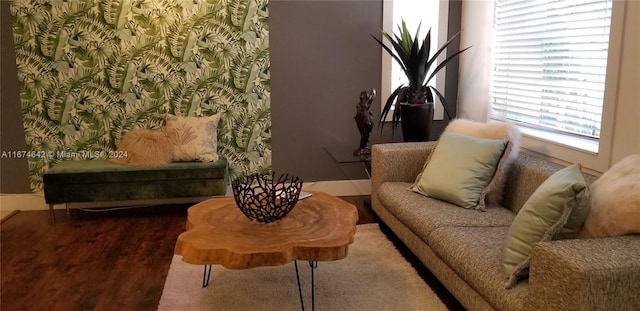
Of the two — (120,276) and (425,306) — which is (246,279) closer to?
(120,276)

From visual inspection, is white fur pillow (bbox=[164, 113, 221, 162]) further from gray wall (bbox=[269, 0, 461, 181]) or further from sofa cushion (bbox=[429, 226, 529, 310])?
sofa cushion (bbox=[429, 226, 529, 310])

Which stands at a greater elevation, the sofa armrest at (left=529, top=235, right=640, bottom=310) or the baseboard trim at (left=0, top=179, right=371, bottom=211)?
the sofa armrest at (left=529, top=235, right=640, bottom=310)

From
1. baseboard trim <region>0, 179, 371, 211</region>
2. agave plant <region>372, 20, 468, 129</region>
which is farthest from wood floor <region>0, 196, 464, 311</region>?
agave plant <region>372, 20, 468, 129</region>

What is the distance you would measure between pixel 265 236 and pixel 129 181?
2.02 metres

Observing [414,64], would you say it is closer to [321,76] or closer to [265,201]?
[321,76]

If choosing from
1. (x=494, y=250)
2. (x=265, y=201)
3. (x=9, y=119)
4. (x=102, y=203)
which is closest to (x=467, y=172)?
(x=494, y=250)

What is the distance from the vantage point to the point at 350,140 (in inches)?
169

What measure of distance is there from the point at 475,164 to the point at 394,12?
6.49ft

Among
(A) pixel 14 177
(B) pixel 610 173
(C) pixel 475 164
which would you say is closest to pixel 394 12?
(C) pixel 475 164

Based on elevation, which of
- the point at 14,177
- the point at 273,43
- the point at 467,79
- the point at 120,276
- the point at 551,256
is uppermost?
the point at 273,43

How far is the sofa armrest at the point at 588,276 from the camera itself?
4.62 ft

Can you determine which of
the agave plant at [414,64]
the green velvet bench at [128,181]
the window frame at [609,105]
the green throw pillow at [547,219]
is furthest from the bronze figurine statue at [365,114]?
the green throw pillow at [547,219]

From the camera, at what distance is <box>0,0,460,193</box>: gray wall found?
4.04m

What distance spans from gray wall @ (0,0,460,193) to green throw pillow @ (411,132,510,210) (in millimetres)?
1454
